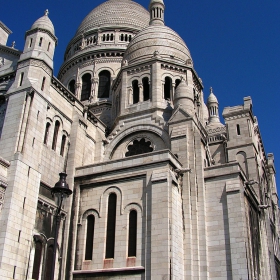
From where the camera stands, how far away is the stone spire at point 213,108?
47.4 meters

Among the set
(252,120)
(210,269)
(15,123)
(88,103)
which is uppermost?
(88,103)

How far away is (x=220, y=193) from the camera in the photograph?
1006 inches

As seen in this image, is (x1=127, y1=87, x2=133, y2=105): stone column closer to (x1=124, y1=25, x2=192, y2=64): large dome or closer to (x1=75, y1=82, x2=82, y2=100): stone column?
(x1=124, y1=25, x2=192, y2=64): large dome

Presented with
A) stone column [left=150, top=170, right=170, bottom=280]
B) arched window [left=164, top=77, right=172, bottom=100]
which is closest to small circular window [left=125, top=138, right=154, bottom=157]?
arched window [left=164, top=77, right=172, bottom=100]

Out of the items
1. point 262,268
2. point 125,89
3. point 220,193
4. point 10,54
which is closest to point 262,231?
point 262,268

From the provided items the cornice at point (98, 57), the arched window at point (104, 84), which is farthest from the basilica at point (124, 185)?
the cornice at point (98, 57)

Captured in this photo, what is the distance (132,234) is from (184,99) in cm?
1143

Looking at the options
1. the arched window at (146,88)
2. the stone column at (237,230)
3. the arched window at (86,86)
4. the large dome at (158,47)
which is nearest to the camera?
the stone column at (237,230)

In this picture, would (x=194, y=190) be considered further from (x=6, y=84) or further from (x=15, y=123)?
(x=6, y=84)

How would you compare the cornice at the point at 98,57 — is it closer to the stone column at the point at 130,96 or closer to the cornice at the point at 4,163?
the stone column at the point at 130,96

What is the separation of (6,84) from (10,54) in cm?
349

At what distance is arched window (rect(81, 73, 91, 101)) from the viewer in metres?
44.2

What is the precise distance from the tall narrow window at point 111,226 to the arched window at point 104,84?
66.2ft

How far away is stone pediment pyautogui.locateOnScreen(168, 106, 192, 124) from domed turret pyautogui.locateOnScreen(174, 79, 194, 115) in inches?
24.0
